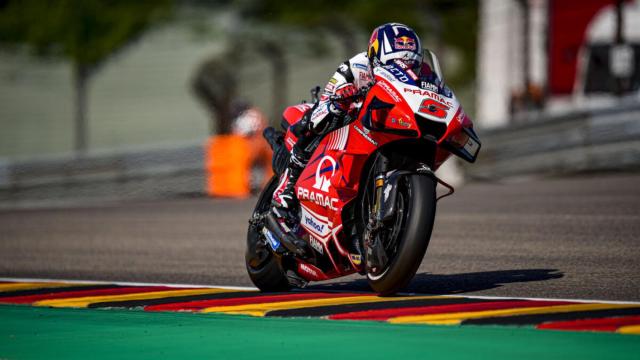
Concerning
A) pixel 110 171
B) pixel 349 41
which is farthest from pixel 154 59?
pixel 110 171

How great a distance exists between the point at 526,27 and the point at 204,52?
7.86 m

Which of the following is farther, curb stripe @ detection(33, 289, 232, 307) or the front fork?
curb stripe @ detection(33, 289, 232, 307)

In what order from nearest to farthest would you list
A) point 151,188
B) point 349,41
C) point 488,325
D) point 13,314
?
point 488,325
point 13,314
point 151,188
point 349,41

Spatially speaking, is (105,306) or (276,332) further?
(105,306)

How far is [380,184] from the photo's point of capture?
7.15 metres

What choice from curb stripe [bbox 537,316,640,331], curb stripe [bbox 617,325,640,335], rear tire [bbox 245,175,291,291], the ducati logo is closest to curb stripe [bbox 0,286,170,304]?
rear tire [bbox 245,175,291,291]

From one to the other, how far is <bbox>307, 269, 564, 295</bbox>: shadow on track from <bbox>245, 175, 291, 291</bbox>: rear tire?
392 millimetres

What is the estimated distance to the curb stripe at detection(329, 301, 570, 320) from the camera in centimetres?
675

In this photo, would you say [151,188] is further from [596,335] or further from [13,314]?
[596,335]

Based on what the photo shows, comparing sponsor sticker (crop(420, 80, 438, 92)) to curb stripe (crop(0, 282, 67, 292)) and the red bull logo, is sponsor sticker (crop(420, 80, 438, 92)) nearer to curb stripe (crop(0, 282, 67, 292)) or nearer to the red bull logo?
the red bull logo

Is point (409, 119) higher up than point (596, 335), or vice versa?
point (409, 119)

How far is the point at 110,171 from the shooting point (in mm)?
21875

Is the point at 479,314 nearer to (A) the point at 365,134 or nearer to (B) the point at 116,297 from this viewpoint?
(A) the point at 365,134

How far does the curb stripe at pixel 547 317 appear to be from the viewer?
6.37 m
